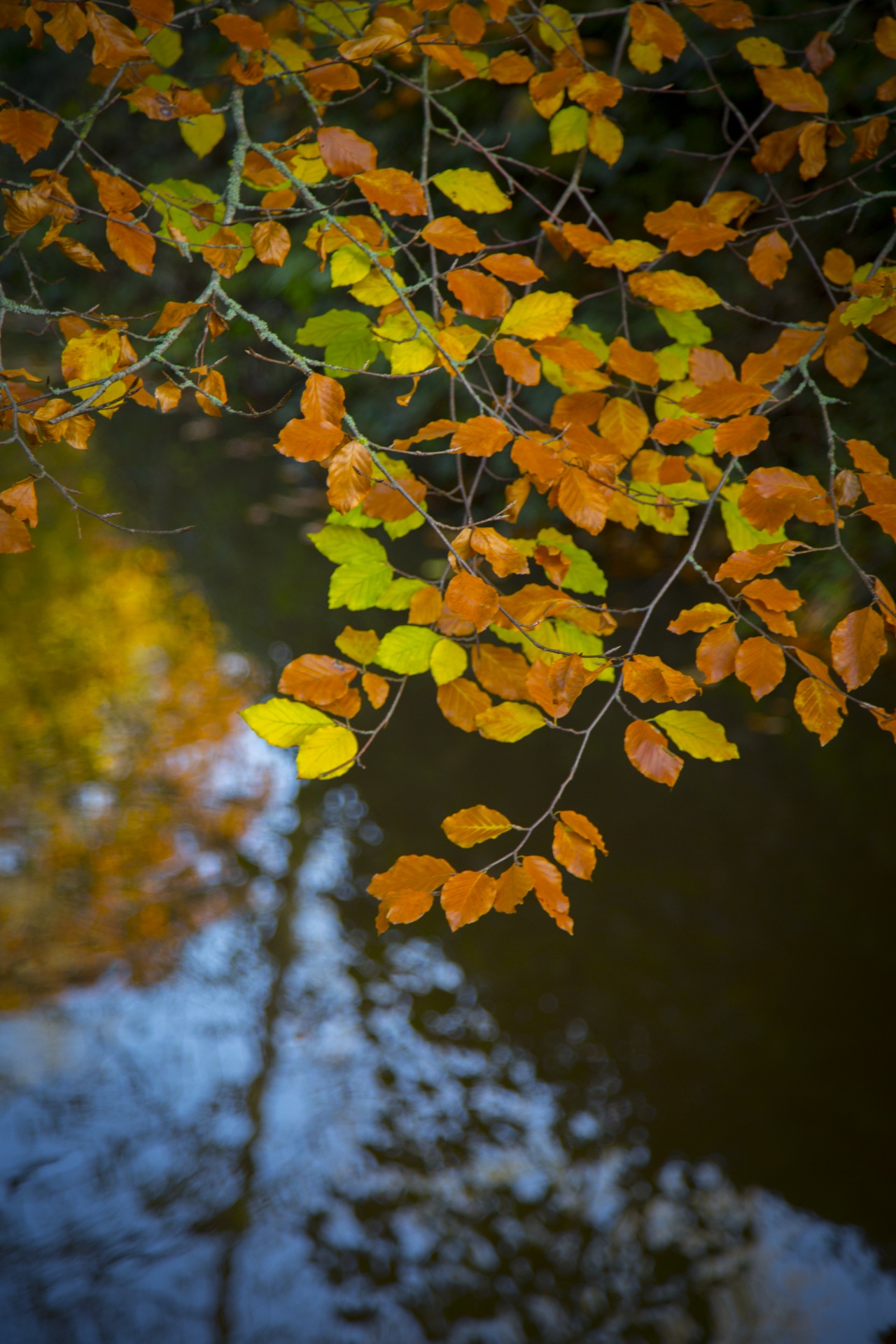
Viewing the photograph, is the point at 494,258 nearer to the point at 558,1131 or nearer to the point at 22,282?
the point at 558,1131

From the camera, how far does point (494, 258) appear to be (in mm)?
952

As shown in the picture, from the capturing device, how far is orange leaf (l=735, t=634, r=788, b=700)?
877 mm

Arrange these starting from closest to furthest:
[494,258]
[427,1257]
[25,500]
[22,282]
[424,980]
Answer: [25,500]
[494,258]
[427,1257]
[424,980]
[22,282]

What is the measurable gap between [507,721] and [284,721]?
0.84 feet

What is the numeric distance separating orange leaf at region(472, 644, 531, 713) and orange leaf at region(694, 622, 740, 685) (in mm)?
219

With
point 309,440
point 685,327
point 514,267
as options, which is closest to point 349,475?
point 309,440

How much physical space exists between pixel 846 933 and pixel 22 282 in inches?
286

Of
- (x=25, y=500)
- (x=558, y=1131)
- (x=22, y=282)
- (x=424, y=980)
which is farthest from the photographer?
(x=22, y=282)

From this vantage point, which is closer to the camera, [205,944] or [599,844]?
[599,844]

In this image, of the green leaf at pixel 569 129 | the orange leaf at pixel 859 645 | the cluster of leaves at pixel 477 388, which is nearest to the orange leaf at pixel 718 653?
the cluster of leaves at pixel 477 388

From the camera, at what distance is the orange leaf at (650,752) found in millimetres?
856

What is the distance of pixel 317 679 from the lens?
93 centimetres

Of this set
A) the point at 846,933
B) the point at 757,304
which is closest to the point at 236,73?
the point at 846,933

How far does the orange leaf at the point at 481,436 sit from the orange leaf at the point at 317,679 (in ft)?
0.91
